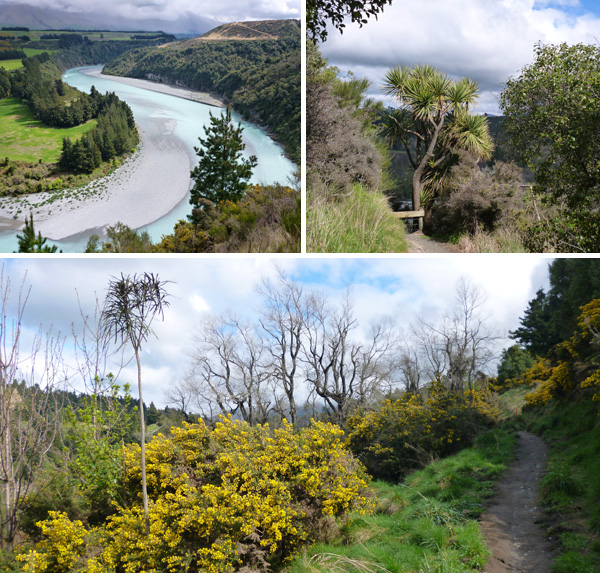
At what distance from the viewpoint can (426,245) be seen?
358 inches

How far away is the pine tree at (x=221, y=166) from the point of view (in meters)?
5.42

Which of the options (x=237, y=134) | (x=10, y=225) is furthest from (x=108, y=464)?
(x=237, y=134)

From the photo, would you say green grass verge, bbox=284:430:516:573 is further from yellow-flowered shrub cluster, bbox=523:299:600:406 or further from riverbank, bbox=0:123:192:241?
riverbank, bbox=0:123:192:241

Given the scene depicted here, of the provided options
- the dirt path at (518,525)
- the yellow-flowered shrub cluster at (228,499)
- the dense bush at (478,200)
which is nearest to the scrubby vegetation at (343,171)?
the dense bush at (478,200)

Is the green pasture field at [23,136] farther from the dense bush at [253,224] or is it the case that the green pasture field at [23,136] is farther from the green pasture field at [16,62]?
the dense bush at [253,224]

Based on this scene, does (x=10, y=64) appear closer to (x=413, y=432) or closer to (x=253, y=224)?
(x=253, y=224)

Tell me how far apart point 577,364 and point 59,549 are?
33.3 feet

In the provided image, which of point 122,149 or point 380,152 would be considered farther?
point 380,152

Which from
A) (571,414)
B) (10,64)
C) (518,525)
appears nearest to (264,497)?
(518,525)

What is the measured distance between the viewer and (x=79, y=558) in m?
5.99

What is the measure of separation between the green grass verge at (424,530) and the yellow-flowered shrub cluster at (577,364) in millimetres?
2606

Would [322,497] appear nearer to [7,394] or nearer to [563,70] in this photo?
[7,394]

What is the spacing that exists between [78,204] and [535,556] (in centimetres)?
656

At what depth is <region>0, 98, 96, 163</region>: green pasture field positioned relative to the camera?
4422 millimetres
